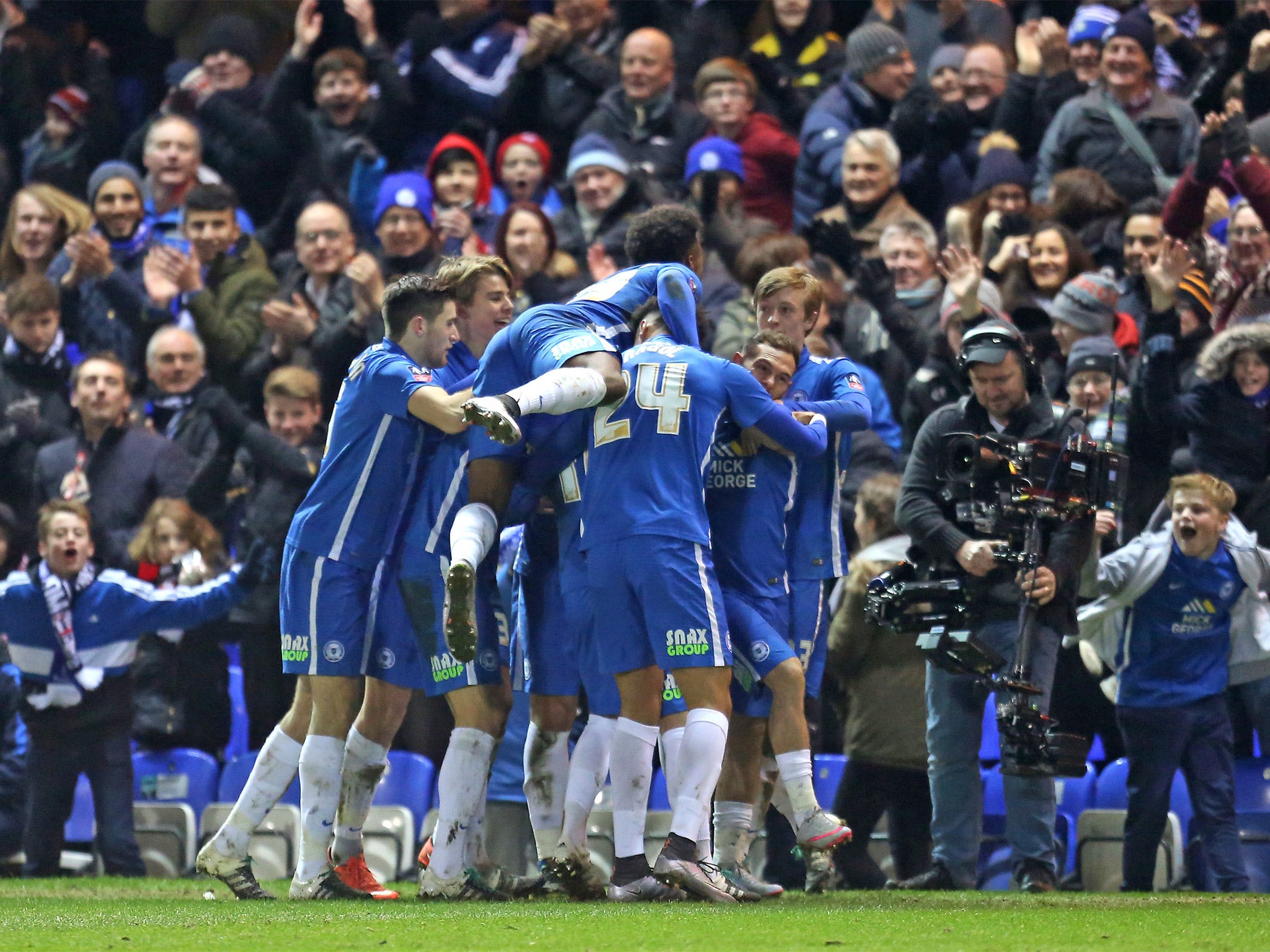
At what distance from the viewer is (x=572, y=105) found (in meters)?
14.3

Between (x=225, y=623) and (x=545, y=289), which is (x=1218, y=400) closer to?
(x=545, y=289)

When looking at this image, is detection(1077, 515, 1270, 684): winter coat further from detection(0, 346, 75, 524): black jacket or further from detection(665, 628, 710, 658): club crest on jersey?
detection(0, 346, 75, 524): black jacket

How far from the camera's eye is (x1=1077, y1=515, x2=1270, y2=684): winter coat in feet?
30.4

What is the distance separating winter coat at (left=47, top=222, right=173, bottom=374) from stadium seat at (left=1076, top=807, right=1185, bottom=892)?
7.10m

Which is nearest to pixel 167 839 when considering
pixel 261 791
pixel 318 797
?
pixel 261 791

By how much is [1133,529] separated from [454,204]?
204 inches

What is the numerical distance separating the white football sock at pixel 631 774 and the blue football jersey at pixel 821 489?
1360mm

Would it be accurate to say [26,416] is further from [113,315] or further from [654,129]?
[654,129]

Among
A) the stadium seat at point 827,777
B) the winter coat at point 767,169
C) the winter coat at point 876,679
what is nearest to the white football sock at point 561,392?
the winter coat at point 876,679

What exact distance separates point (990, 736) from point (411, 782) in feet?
10.2

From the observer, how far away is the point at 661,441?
7457 millimetres

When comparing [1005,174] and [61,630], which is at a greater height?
[1005,174]

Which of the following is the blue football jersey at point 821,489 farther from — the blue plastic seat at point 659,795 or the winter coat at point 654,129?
the winter coat at point 654,129

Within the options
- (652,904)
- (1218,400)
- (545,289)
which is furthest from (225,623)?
(1218,400)
